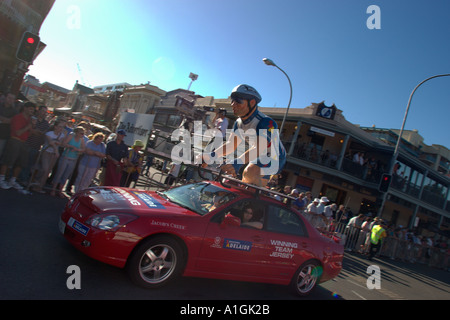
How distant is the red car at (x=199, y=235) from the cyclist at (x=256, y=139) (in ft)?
1.16

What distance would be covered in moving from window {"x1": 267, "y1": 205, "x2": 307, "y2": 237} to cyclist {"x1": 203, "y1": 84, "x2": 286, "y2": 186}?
457mm

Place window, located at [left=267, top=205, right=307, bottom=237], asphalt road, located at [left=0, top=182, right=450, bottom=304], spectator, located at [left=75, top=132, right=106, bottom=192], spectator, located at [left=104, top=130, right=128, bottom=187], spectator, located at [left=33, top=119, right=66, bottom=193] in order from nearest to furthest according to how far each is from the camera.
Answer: asphalt road, located at [left=0, top=182, right=450, bottom=304] < window, located at [left=267, top=205, right=307, bottom=237] < spectator, located at [left=33, top=119, right=66, bottom=193] < spectator, located at [left=75, top=132, right=106, bottom=192] < spectator, located at [left=104, top=130, right=128, bottom=187]

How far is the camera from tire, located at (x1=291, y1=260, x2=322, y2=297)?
443 centimetres

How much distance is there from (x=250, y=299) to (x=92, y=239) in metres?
2.16

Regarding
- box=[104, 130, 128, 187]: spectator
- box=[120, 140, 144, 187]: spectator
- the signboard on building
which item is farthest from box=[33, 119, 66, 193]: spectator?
the signboard on building

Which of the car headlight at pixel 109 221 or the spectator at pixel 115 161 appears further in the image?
the spectator at pixel 115 161

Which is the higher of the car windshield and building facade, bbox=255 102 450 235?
building facade, bbox=255 102 450 235

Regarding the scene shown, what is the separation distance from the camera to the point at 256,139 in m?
4.14

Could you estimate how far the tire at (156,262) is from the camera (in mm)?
3221

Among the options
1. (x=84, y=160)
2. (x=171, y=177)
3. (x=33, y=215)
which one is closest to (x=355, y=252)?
(x=171, y=177)

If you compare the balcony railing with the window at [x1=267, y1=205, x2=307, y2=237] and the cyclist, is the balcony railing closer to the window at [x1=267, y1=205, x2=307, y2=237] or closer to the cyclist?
the window at [x1=267, y1=205, x2=307, y2=237]

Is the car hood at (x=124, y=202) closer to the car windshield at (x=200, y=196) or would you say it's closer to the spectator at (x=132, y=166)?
the car windshield at (x=200, y=196)

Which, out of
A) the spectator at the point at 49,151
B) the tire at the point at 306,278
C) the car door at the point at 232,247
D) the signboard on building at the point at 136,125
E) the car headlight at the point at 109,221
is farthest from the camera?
the signboard on building at the point at 136,125

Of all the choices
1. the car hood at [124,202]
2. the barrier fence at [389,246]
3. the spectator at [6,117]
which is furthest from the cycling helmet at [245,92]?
the barrier fence at [389,246]
